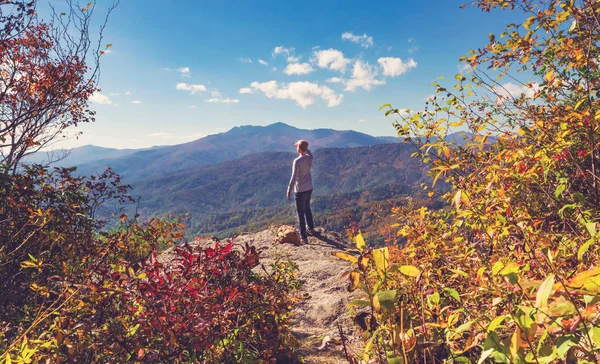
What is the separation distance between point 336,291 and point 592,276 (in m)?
4.84

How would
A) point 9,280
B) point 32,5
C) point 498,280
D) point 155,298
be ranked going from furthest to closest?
1. point 32,5
2. point 9,280
3. point 155,298
4. point 498,280

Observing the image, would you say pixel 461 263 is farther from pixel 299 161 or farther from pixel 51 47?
pixel 51 47

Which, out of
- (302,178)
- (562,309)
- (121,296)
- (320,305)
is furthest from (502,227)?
(302,178)

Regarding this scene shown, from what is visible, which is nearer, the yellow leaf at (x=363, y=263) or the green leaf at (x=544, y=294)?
the green leaf at (x=544, y=294)

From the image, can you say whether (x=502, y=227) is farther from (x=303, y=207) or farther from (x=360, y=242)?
(x=303, y=207)

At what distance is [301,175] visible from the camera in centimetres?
826

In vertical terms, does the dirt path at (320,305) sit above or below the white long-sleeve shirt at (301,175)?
below

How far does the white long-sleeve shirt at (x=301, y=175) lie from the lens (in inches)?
318

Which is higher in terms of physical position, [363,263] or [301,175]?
[301,175]

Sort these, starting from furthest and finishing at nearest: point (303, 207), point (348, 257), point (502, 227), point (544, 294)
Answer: point (303, 207), point (502, 227), point (348, 257), point (544, 294)

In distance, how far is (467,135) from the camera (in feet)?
9.82

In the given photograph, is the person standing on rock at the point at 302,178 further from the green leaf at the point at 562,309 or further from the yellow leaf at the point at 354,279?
the green leaf at the point at 562,309

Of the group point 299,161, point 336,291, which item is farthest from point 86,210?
point 299,161

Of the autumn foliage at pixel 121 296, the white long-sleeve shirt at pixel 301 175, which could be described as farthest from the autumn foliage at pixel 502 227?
the white long-sleeve shirt at pixel 301 175
